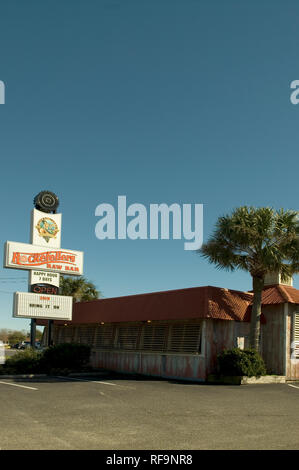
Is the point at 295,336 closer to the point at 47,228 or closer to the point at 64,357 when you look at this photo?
the point at 64,357

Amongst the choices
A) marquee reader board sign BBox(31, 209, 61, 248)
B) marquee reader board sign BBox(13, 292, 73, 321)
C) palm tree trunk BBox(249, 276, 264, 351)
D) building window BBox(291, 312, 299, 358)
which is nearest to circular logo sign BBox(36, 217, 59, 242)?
marquee reader board sign BBox(31, 209, 61, 248)

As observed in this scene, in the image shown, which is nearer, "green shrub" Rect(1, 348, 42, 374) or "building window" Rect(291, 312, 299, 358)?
"building window" Rect(291, 312, 299, 358)

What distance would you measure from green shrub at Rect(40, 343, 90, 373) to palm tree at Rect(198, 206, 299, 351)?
9788 mm

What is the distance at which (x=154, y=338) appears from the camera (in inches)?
1038

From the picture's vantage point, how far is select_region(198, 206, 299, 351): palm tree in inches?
906

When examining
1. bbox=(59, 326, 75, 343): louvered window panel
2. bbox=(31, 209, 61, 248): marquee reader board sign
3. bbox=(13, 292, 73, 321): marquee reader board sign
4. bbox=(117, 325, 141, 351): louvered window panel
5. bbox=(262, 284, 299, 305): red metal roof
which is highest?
bbox=(31, 209, 61, 248): marquee reader board sign

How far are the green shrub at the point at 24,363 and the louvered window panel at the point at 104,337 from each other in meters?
4.41

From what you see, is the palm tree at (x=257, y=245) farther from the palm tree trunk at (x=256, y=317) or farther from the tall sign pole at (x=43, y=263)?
the tall sign pole at (x=43, y=263)

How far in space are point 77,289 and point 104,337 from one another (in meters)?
13.9

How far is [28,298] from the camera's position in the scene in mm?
28875

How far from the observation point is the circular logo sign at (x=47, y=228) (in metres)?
30.1

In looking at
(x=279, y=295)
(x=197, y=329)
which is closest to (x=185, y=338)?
(x=197, y=329)

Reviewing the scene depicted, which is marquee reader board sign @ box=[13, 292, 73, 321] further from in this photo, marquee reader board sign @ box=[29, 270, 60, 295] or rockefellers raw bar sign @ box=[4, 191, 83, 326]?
marquee reader board sign @ box=[29, 270, 60, 295]
